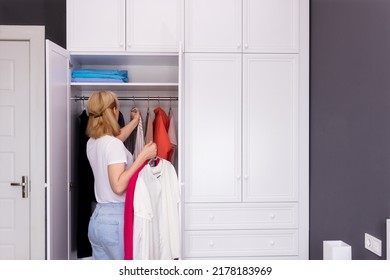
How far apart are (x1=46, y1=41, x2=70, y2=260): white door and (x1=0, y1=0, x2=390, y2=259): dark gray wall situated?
669mm

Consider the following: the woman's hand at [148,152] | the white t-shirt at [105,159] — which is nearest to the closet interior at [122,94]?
the woman's hand at [148,152]

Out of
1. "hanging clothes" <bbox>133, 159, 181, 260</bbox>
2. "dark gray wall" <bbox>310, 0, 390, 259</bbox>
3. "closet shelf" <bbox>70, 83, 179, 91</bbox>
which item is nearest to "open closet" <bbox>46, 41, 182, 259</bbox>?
"closet shelf" <bbox>70, 83, 179, 91</bbox>

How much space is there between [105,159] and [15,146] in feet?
4.08

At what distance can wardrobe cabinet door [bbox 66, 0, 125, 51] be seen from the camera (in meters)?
Answer: 2.82

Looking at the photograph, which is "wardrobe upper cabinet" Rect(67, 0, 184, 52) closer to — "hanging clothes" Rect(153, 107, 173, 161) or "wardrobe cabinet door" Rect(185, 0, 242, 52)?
"wardrobe cabinet door" Rect(185, 0, 242, 52)

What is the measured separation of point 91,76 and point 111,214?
1070 millimetres

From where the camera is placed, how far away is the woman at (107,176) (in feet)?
7.50

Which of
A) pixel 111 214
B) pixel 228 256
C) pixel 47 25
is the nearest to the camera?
pixel 111 214

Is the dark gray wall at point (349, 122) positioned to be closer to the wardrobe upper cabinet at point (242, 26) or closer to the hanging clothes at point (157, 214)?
the wardrobe upper cabinet at point (242, 26)

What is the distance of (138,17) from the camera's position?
112 inches

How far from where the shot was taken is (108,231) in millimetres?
2309

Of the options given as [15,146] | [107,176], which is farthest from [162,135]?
[15,146]
